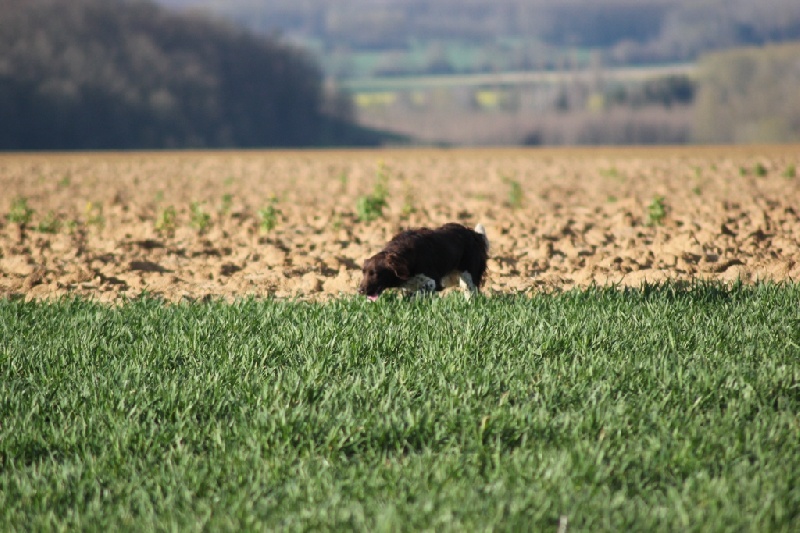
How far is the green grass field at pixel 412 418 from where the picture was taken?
11.1 ft

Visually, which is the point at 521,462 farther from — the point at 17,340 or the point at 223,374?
the point at 17,340

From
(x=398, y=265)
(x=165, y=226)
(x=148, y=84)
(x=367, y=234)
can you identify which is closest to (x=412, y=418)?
(x=398, y=265)

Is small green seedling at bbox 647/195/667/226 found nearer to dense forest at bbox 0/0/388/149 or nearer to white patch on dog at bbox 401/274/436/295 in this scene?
white patch on dog at bbox 401/274/436/295

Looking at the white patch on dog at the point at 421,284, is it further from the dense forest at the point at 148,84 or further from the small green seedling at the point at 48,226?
the dense forest at the point at 148,84

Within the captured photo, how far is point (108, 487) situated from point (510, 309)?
3.27 metres

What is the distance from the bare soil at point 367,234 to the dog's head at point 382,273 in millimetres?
1094

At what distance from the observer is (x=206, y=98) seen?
8069 centimetres

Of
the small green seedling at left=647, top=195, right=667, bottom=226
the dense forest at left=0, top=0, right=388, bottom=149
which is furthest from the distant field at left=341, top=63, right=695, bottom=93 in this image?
the small green seedling at left=647, top=195, right=667, bottom=226

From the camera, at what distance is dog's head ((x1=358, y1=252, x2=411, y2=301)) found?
6.02 m

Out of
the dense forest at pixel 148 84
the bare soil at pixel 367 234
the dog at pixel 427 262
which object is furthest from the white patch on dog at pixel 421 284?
the dense forest at pixel 148 84

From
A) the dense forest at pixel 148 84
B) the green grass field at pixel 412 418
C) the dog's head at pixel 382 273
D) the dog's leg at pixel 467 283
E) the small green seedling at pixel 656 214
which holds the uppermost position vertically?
the dense forest at pixel 148 84

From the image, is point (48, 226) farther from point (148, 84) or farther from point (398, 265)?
point (148, 84)

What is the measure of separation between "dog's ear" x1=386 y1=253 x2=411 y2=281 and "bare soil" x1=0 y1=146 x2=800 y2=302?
1.08 metres

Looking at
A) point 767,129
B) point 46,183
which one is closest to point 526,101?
point 767,129
